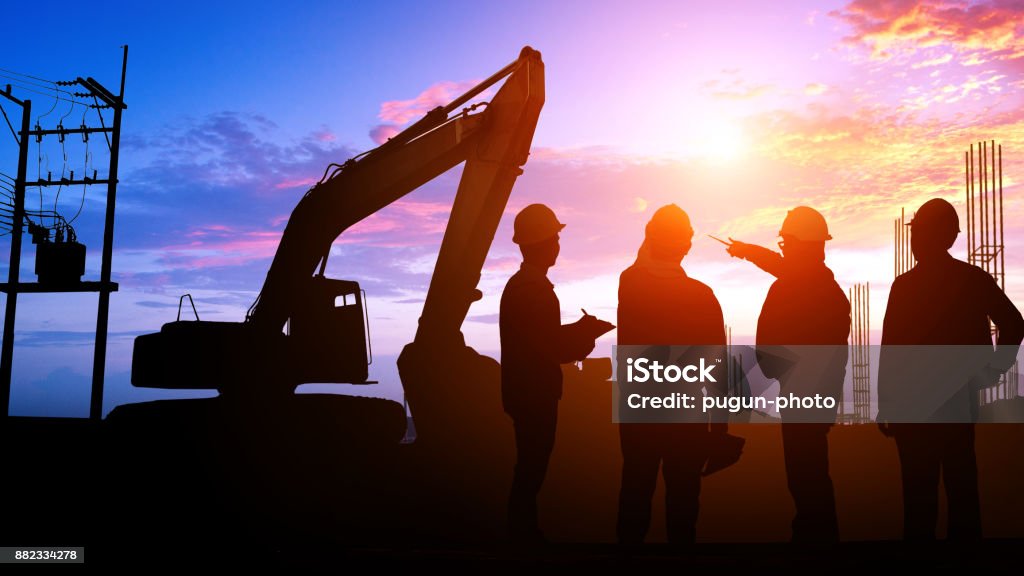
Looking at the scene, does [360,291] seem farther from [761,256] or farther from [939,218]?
[939,218]

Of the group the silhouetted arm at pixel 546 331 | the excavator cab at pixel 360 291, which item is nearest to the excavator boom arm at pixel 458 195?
the excavator cab at pixel 360 291

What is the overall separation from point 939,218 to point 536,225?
2.64 m

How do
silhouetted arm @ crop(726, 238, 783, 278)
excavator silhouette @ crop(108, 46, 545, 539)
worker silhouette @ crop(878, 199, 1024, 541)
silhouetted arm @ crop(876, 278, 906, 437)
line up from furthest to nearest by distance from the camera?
excavator silhouette @ crop(108, 46, 545, 539), silhouetted arm @ crop(726, 238, 783, 278), silhouetted arm @ crop(876, 278, 906, 437), worker silhouette @ crop(878, 199, 1024, 541)

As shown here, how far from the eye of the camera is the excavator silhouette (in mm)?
10594

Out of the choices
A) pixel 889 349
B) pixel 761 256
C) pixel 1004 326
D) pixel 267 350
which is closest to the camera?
pixel 1004 326

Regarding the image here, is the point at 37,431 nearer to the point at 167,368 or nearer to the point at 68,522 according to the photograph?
the point at 167,368

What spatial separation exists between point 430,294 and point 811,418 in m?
6.82

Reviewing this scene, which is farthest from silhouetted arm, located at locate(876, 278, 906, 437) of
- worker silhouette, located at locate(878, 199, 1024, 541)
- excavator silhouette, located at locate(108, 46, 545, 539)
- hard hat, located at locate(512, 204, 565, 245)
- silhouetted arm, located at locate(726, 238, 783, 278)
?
excavator silhouette, located at locate(108, 46, 545, 539)

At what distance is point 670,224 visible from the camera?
5.50 metres

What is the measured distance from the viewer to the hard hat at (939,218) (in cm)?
566

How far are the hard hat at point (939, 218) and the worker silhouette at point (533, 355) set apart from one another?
222cm

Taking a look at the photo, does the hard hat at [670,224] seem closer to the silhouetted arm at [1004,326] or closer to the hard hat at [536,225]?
the hard hat at [536,225]

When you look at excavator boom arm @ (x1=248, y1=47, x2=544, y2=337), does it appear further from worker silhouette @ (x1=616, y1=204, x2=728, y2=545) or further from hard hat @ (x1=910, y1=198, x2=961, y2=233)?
hard hat @ (x1=910, y1=198, x2=961, y2=233)


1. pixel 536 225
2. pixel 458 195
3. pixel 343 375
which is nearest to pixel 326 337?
pixel 343 375
